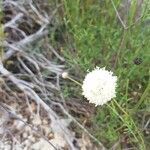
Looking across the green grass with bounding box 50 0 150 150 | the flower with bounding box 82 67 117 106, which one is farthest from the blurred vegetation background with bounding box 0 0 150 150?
the flower with bounding box 82 67 117 106

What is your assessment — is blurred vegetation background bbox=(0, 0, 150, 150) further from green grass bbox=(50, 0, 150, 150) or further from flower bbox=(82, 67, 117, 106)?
flower bbox=(82, 67, 117, 106)

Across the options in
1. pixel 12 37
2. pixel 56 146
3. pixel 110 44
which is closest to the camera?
pixel 56 146

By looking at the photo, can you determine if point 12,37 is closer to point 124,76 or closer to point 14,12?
point 14,12

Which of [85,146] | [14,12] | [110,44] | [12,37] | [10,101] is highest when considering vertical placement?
[14,12]

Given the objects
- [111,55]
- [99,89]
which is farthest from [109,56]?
[99,89]

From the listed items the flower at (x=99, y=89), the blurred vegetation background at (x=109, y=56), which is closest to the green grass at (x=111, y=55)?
the blurred vegetation background at (x=109, y=56)

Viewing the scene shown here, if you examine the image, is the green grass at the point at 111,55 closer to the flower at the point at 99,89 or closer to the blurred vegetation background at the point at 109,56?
the blurred vegetation background at the point at 109,56

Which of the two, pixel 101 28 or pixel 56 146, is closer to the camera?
pixel 56 146

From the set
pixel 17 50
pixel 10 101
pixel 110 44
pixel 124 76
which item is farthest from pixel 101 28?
pixel 10 101

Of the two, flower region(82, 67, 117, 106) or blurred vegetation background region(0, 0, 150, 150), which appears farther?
blurred vegetation background region(0, 0, 150, 150)
